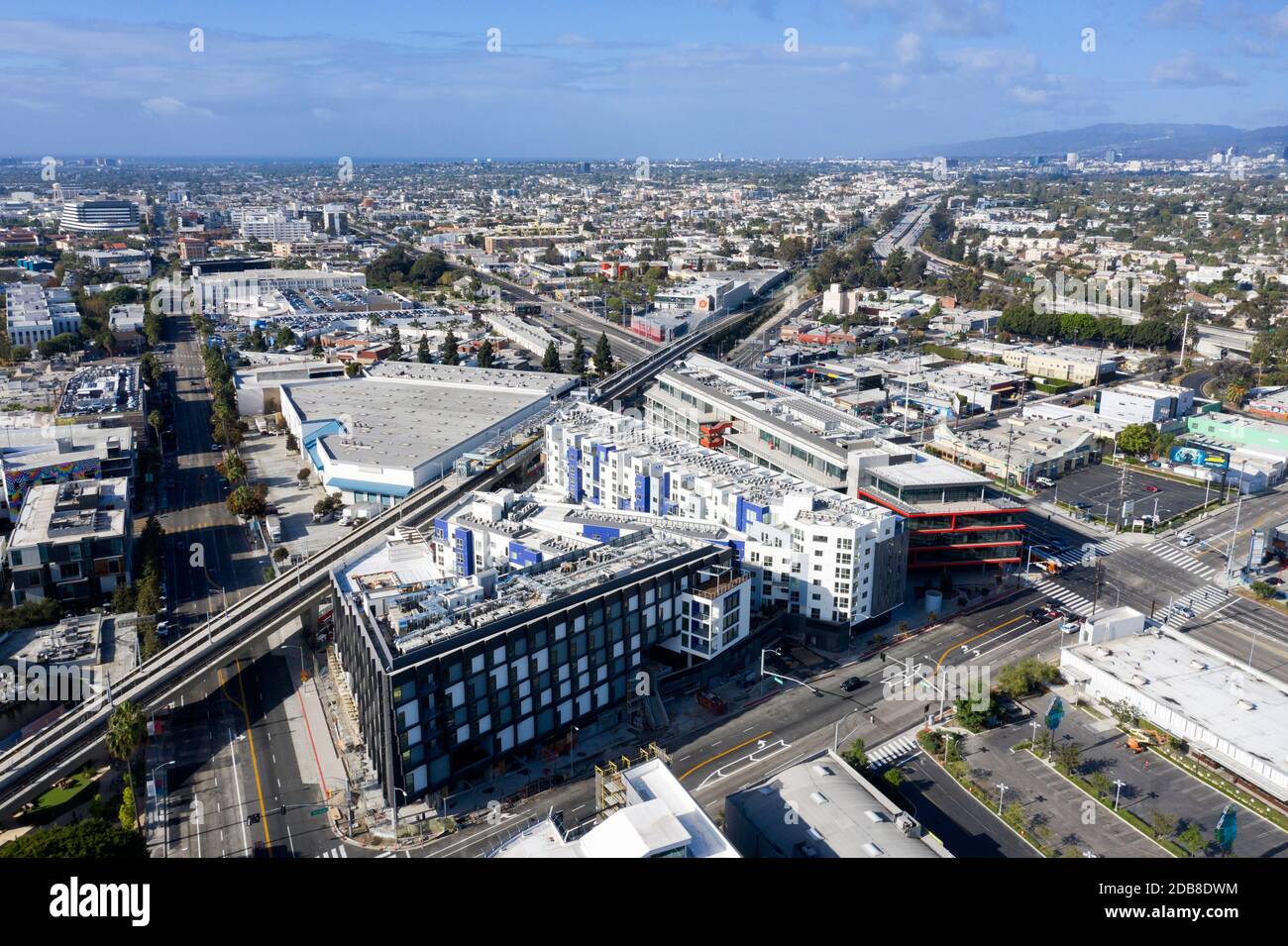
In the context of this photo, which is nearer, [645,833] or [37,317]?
[645,833]

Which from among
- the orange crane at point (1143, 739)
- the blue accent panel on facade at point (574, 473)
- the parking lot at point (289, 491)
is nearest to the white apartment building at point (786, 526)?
the blue accent panel on facade at point (574, 473)

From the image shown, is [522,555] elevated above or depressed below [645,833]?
above

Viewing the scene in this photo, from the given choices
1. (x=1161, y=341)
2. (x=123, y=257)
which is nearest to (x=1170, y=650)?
(x=1161, y=341)

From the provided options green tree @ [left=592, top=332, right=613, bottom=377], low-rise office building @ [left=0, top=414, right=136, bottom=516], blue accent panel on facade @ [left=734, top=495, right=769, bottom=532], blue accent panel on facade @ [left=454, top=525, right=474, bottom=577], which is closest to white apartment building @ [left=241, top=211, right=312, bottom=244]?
green tree @ [left=592, top=332, right=613, bottom=377]

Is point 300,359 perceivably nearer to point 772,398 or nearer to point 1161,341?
point 772,398

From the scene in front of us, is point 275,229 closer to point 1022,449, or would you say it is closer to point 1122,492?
point 1022,449

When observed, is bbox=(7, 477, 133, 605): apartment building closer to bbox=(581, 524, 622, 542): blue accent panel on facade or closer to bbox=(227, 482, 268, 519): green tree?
bbox=(227, 482, 268, 519): green tree

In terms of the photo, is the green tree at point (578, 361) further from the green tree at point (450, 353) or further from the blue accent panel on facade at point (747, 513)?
the blue accent panel on facade at point (747, 513)

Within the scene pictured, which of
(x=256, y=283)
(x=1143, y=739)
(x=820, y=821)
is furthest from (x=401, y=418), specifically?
(x=256, y=283)
